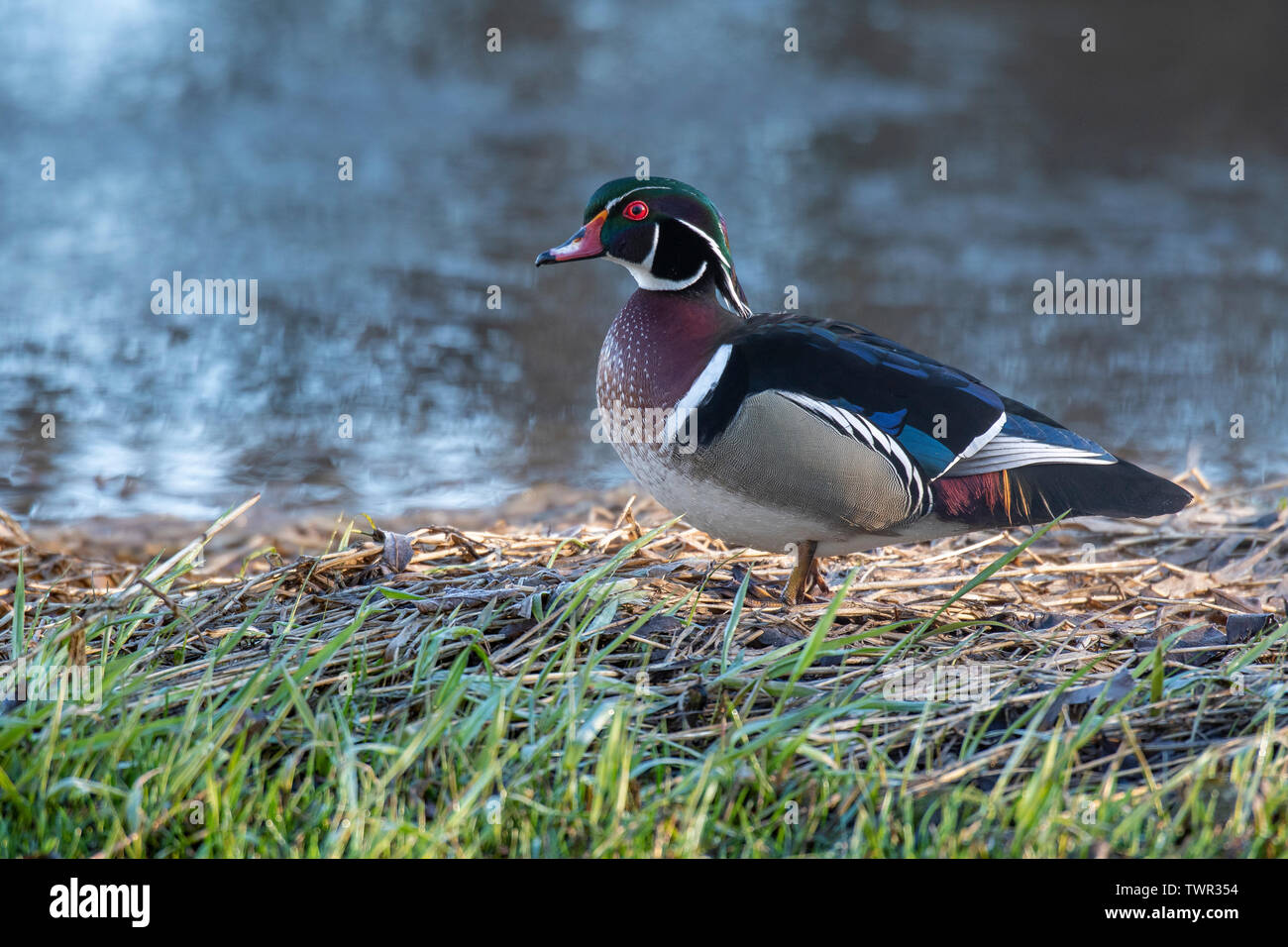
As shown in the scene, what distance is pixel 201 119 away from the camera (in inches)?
368

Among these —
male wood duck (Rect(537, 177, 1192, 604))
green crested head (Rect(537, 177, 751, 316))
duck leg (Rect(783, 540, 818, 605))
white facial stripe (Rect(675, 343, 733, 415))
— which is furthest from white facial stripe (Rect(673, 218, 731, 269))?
duck leg (Rect(783, 540, 818, 605))

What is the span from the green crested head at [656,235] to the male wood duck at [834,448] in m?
0.05

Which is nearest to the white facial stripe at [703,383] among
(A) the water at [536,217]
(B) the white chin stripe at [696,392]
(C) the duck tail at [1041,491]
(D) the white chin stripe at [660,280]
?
(B) the white chin stripe at [696,392]

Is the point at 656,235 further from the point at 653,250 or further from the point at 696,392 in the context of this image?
the point at 696,392

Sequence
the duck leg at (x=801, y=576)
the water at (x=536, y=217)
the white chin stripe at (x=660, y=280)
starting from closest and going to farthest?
the duck leg at (x=801, y=576) → the white chin stripe at (x=660, y=280) → the water at (x=536, y=217)

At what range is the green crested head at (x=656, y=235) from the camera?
3.48 m

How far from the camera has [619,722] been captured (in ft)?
7.86

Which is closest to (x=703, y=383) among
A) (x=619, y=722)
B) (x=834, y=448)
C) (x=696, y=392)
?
(x=696, y=392)

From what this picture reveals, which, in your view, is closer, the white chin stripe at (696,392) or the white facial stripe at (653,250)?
the white chin stripe at (696,392)

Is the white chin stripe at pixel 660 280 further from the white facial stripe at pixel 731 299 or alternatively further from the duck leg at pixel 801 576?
the duck leg at pixel 801 576

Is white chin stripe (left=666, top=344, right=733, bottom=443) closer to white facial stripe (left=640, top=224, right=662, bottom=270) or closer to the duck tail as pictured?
white facial stripe (left=640, top=224, right=662, bottom=270)

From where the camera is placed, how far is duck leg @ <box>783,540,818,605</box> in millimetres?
3404

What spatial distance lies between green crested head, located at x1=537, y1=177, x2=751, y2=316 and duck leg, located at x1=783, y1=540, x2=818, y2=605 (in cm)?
77

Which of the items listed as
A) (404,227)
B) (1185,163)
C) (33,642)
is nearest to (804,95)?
(1185,163)
